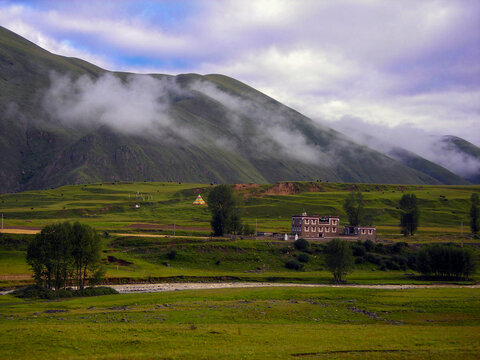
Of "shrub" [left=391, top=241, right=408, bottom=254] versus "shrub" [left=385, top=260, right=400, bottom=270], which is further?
"shrub" [left=391, top=241, right=408, bottom=254]

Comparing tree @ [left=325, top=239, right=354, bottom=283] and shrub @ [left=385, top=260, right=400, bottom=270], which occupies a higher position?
tree @ [left=325, top=239, right=354, bottom=283]

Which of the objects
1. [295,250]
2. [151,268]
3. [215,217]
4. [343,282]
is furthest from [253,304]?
[215,217]

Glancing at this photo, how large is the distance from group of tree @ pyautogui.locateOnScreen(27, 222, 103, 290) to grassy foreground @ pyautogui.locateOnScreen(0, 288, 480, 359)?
Answer: 10.5 m

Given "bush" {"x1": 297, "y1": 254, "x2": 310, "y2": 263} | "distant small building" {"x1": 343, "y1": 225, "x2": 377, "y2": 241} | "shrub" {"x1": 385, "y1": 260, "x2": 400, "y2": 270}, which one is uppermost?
"distant small building" {"x1": 343, "y1": 225, "x2": 377, "y2": 241}

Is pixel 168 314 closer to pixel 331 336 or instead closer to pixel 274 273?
pixel 331 336

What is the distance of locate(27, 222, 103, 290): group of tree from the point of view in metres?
79.6

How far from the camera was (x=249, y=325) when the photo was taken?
52812 mm

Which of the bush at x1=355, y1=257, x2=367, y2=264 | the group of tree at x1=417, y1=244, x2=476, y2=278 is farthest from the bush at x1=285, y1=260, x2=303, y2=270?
the group of tree at x1=417, y1=244, x2=476, y2=278

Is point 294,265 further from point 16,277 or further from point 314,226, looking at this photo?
point 16,277

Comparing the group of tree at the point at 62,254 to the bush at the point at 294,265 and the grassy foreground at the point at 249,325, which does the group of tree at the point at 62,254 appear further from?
the bush at the point at 294,265

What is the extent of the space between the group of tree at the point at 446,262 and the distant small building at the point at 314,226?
36.8 metres

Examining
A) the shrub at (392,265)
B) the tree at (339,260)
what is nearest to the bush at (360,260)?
the shrub at (392,265)

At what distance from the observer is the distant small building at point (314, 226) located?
142m

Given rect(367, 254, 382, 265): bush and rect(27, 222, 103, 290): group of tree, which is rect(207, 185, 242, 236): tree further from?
rect(27, 222, 103, 290): group of tree
